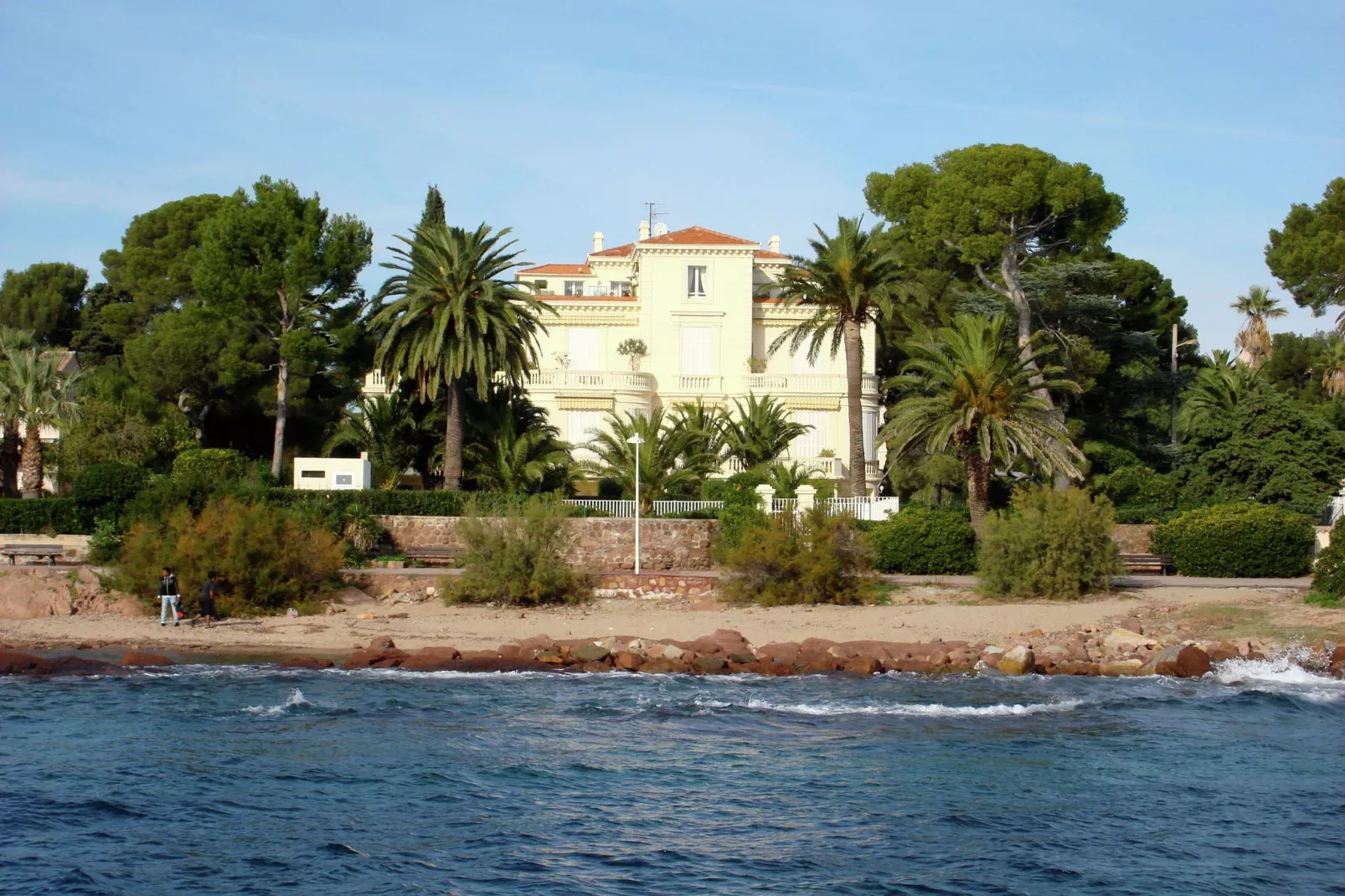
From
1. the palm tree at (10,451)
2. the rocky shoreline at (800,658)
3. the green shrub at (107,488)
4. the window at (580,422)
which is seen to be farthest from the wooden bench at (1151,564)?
the palm tree at (10,451)

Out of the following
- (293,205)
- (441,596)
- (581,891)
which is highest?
(293,205)

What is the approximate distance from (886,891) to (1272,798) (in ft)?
21.8

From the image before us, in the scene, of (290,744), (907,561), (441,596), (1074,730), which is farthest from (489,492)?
(1074,730)

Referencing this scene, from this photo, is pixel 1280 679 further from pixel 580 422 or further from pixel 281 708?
pixel 580 422

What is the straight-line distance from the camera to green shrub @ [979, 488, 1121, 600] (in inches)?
1214

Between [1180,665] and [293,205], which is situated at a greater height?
[293,205]

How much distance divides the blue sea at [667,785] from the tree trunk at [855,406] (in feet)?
47.7

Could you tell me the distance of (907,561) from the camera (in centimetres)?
3419

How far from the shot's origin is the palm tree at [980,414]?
106 ft

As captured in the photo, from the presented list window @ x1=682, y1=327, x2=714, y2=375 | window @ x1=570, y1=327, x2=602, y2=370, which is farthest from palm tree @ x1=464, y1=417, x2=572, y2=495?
window @ x1=570, y1=327, x2=602, y2=370

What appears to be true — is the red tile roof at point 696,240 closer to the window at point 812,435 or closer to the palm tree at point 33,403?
the window at point 812,435

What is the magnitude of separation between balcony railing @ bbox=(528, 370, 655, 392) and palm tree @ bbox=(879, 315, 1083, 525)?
53.7 ft

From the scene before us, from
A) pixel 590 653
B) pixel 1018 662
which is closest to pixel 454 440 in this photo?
pixel 590 653

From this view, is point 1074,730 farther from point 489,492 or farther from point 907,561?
point 489,492
